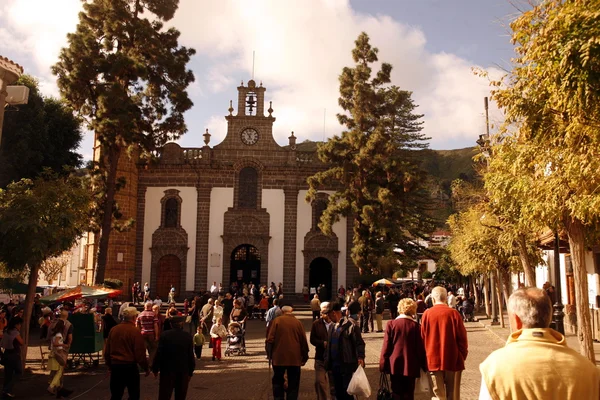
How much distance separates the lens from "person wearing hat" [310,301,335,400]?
331 inches

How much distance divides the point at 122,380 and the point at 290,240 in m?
26.8

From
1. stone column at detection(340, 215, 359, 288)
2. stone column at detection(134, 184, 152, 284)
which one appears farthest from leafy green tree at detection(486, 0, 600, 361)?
stone column at detection(134, 184, 152, 284)

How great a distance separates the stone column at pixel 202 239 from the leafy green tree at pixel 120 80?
27.1 feet

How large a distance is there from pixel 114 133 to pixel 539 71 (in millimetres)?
19920

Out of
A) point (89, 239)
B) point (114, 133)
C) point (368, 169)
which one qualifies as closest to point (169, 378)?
point (114, 133)

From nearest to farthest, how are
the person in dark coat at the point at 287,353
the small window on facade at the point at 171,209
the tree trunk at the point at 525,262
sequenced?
the person in dark coat at the point at 287,353 < the tree trunk at the point at 525,262 < the small window on facade at the point at 171,209

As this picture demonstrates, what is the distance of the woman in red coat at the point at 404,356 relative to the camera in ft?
23.1

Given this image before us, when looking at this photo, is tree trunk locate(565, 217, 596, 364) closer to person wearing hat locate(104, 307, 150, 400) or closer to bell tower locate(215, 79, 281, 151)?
person wearing hat locate(104, 307, 150, 400)

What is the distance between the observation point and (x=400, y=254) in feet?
112

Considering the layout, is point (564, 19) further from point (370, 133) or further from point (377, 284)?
point (370, 133)

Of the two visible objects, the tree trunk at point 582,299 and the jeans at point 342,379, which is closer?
the jeans at point 342,379

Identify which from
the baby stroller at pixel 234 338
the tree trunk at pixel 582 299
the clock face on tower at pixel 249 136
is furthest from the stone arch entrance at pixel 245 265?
the tree trunk at pixel 582 299

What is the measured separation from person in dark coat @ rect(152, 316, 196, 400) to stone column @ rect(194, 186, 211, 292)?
87.1 feet

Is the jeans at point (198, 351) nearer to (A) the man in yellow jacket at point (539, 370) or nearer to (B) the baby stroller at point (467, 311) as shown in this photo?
(A) the man in yellow jacket at point (539, 370)
